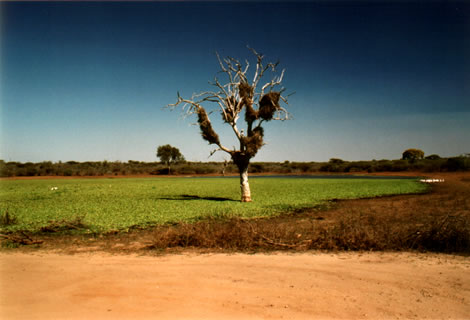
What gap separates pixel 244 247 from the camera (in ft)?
23.9

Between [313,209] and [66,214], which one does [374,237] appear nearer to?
[313,209]

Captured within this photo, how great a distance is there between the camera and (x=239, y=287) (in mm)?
4785

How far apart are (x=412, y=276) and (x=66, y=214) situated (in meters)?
13.0

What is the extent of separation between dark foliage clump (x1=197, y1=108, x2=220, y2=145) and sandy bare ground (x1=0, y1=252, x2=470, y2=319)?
12.5 m

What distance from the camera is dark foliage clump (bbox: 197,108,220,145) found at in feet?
60.4

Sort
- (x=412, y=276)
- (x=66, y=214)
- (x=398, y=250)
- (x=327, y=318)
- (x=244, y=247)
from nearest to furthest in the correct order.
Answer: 1. (x=327, y=318)
2. (x=412, y=276)
3. (x=398, y=250)
4. (x=244, y=247)
5. (x=66, y=214)

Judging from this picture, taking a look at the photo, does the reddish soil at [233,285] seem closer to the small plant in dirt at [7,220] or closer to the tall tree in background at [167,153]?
the small plant in dirt at [7,220]

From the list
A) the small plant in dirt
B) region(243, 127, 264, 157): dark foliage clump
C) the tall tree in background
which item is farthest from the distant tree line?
the small plant in dirt

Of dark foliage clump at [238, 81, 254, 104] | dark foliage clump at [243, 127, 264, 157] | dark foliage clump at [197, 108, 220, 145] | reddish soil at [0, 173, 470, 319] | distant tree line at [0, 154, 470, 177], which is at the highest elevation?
dark foliage clump at [238, 81, 254, 104]

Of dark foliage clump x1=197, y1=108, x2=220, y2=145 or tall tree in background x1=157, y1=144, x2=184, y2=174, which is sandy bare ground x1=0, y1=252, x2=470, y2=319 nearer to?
dark foliage clump x1=197, y1=108, x2=220, y2=145

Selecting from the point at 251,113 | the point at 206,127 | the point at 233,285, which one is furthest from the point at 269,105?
the point at 233,285

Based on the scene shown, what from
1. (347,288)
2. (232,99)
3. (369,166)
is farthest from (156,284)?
(369,166)

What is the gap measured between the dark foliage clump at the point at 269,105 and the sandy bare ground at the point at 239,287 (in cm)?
1284

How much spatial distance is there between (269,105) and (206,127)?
4103mm
